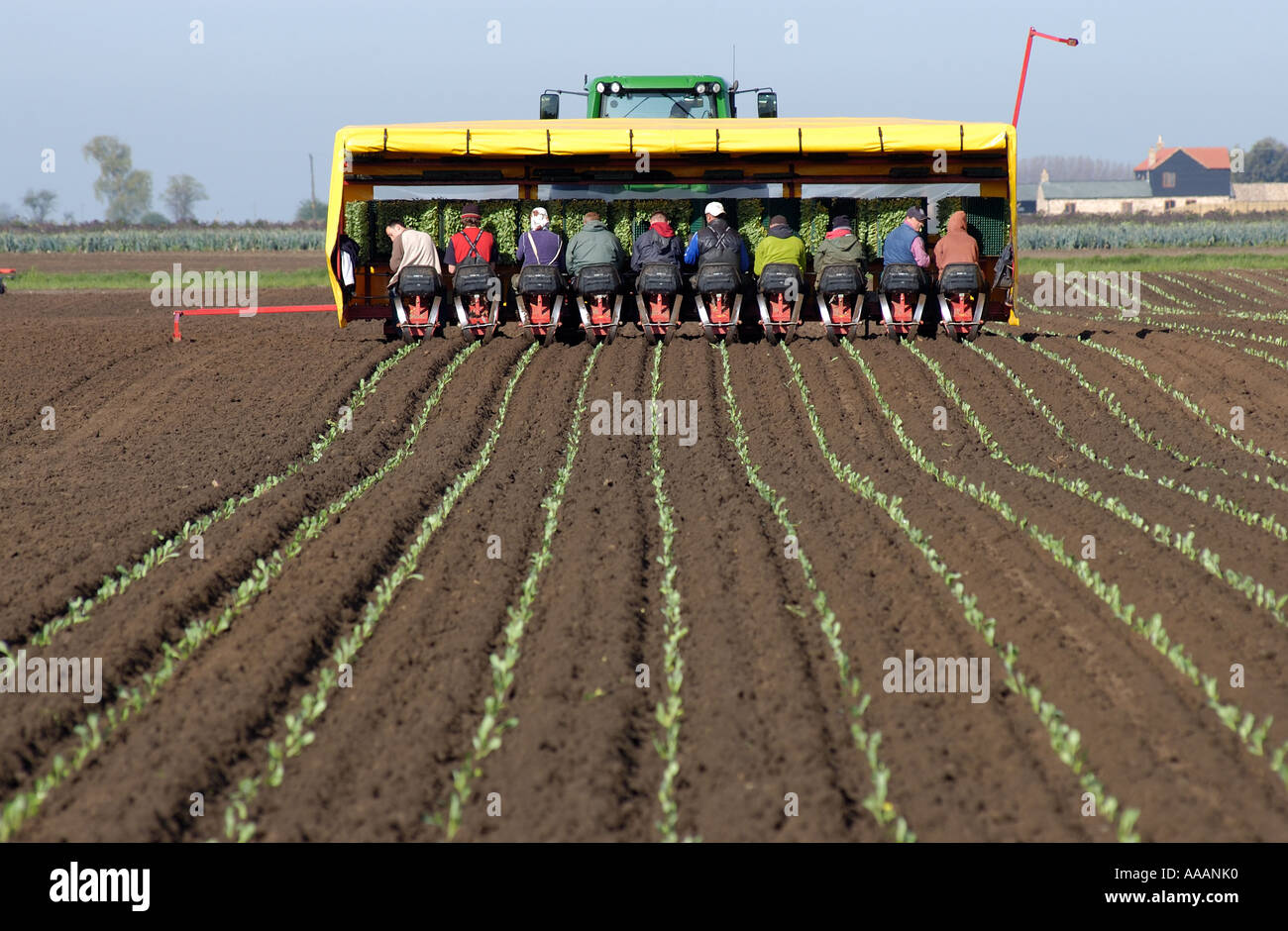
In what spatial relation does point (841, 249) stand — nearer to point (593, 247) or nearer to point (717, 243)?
point (717, 243)

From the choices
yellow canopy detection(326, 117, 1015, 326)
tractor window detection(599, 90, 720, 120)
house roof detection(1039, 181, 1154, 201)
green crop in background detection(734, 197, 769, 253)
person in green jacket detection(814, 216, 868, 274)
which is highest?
house roof detection(1039, 181, 1154, 201)

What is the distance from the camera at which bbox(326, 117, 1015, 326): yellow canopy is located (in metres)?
14.6

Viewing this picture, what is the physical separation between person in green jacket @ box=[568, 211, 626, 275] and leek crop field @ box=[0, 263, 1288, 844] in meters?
1.38

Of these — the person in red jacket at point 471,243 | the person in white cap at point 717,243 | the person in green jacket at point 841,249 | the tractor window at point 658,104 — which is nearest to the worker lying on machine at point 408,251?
the person in red jacket at point 471,243

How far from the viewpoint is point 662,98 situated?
17453 mm

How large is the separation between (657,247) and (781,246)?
145 cm

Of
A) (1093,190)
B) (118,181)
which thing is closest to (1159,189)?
(1093,190)

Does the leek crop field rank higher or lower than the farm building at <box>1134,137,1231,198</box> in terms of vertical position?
lower

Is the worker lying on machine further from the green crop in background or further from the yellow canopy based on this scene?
the green crop in background

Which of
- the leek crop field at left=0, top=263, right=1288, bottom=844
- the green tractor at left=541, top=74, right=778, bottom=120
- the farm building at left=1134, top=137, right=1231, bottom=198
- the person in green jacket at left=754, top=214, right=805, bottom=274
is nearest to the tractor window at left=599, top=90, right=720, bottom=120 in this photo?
the green tractor at left=541, top=74, right=778, bottom=120

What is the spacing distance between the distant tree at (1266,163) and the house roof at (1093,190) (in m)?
27.5

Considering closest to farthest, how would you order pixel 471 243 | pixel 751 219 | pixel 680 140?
pixel 680 140 → pixel 471 243 → pixel 751 219

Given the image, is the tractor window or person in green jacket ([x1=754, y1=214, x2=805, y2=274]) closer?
person in green jacket ([x1=754, y1=214, x2=805, y2=274])

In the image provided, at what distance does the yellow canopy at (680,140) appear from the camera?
14633 millimetres
